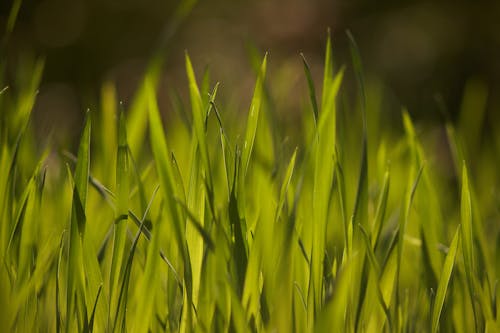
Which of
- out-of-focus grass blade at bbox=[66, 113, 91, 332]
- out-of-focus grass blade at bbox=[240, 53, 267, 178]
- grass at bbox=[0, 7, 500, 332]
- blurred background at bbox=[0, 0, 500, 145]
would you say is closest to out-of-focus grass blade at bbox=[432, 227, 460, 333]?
grass at bbox=[0, 7, 500, 332]

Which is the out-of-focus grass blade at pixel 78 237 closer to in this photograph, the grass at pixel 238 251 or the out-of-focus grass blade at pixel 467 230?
the grass at pixel 238 251

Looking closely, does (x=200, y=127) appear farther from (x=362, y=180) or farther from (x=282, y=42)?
(x=282, y=42)

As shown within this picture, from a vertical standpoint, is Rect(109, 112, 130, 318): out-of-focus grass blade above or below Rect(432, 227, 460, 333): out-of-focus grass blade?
above

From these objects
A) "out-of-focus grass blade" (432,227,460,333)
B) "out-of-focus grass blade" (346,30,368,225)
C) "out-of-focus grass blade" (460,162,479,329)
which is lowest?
"out-of-focus grass blade" (432,227,460,333)

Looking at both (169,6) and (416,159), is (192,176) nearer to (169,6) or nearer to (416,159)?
(416,159)

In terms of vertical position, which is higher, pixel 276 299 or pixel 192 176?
pixel 192 176

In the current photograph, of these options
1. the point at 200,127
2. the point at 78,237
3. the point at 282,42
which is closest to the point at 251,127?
the point at 200,127

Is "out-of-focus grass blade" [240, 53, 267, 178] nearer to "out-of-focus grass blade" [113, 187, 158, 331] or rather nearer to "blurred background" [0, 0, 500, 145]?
"out-of-focus grass blade" [113, 187, 158, 331]

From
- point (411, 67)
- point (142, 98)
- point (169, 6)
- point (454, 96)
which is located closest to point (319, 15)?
point (411, 67)
